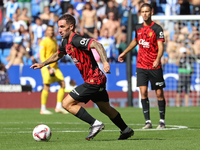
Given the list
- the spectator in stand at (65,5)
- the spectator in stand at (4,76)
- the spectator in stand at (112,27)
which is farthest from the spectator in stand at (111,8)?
the spectator in stand at (4,76)

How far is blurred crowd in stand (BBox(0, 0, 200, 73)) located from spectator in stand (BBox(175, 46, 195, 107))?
58.7 inches

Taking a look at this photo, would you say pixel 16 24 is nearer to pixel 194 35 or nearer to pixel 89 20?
pixel 89 20

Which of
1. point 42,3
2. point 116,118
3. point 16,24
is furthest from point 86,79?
point 42,3

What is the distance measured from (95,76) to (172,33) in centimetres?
1053

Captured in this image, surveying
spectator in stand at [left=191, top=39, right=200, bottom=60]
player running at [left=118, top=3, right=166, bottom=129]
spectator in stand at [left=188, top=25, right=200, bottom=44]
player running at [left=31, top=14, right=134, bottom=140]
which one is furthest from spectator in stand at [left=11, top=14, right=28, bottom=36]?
player running at [left=31, top=14, right=134, bottom=140]

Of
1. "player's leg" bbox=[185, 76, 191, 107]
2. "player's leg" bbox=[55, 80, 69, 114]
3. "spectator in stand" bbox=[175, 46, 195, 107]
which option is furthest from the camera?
"spectator in stand" bbox=[175, 46, 195, 107]

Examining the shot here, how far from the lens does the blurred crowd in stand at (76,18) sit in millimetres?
17078

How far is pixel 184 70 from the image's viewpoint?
49.4ft

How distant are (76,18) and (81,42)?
13.2 metres

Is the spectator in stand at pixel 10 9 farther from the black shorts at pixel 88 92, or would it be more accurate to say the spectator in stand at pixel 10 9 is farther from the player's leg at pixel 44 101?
the black shorts at pixel 88 92

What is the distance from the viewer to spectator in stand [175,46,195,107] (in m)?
14.9

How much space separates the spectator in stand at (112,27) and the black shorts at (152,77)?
9484 millimetres

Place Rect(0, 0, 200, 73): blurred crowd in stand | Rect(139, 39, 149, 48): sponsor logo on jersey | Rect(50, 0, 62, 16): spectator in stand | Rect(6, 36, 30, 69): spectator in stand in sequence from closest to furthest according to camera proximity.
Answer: Rect(139, 39, 149, 48): sponsor logo on jersey < Rect(6, 36, 30, 69): spectator in stand < Rect(0, 0, 200, 73): blurred crowd in stand < Rect(50, 0, 62, 16): spectator in stand

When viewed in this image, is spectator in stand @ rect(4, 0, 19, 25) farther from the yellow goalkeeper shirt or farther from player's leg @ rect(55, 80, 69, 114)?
player's leg @ rect(55, 80, 69, 114)
